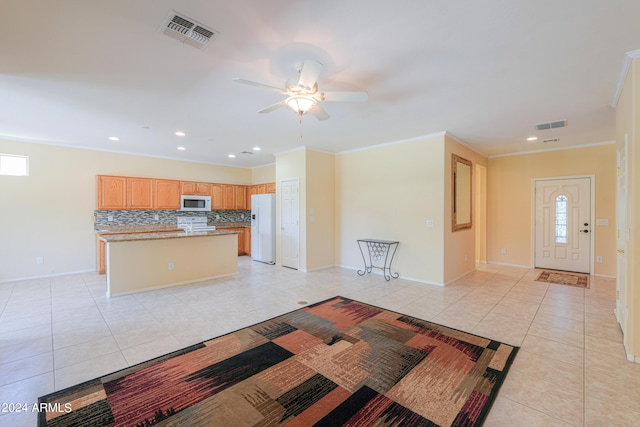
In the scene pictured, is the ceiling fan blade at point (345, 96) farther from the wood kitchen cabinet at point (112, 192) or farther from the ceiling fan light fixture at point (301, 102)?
the wood kitchen cabinet at point (112, 192)

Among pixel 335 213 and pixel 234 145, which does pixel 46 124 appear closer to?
pixel 234 145

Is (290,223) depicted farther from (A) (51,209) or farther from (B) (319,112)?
(A) (51,209)

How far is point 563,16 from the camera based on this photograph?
1883 millimetres

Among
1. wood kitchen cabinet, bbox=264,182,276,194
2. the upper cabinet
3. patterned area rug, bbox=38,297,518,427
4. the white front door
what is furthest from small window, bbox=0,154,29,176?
the white front door

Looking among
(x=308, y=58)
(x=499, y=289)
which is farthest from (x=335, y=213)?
(x=308, y=58)

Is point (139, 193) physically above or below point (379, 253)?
above

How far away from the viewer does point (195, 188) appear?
7.43m

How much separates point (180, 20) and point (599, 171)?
734 centimetres

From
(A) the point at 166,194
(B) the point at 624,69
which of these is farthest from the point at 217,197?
(B) the point at 624,69

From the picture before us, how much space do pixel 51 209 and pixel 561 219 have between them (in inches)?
416

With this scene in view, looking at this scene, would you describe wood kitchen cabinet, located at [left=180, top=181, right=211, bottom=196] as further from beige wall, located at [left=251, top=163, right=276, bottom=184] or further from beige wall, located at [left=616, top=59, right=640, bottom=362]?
Answer: beige wall, located at [left=616, top=59, right=640, bottom=362]

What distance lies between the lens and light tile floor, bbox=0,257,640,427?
1980mm

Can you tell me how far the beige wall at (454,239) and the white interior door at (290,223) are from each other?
2.97 meters

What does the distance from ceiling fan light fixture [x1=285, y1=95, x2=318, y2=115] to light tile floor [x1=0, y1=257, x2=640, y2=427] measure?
2482 millimetres
